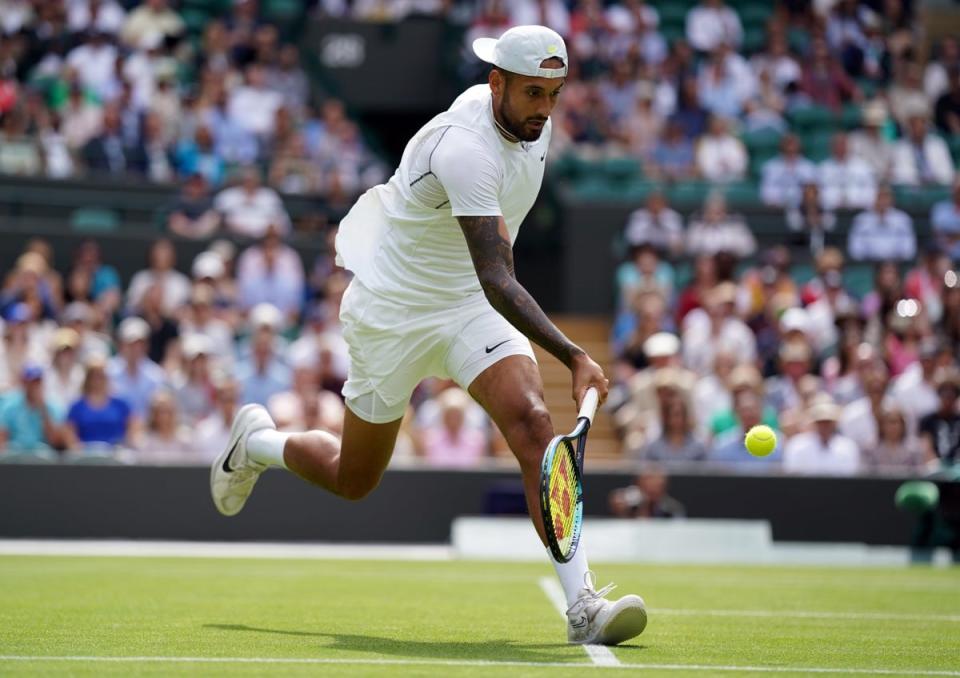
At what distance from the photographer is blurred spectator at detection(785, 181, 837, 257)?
56.6ft

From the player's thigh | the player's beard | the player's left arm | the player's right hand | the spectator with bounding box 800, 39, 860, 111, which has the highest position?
the player's beard

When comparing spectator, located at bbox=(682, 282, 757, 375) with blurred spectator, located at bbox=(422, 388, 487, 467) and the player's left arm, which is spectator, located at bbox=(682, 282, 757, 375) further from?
the player's left arm

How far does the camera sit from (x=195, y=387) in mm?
13273

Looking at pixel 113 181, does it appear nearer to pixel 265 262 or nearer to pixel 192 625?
pixel 265 262

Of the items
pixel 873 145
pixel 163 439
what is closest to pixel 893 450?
pixel 163 439

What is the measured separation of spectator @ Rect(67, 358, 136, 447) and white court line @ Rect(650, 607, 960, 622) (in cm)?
652

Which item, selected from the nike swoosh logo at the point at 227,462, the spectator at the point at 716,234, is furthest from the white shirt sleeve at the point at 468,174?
the spectator at the point at 716,234

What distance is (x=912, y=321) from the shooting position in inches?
600

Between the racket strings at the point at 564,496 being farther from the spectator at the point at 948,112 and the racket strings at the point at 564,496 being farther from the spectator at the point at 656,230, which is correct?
the spectator at the point at 948,112

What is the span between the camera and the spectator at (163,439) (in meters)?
12.6

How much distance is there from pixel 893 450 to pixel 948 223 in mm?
4918

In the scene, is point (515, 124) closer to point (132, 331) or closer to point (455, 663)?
point (455, 663)

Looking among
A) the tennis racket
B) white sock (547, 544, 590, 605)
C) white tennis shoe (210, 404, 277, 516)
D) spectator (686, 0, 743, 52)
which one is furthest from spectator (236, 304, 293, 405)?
spectator (686, 0, 743, 52)

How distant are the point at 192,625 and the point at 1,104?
11417 millimetres
